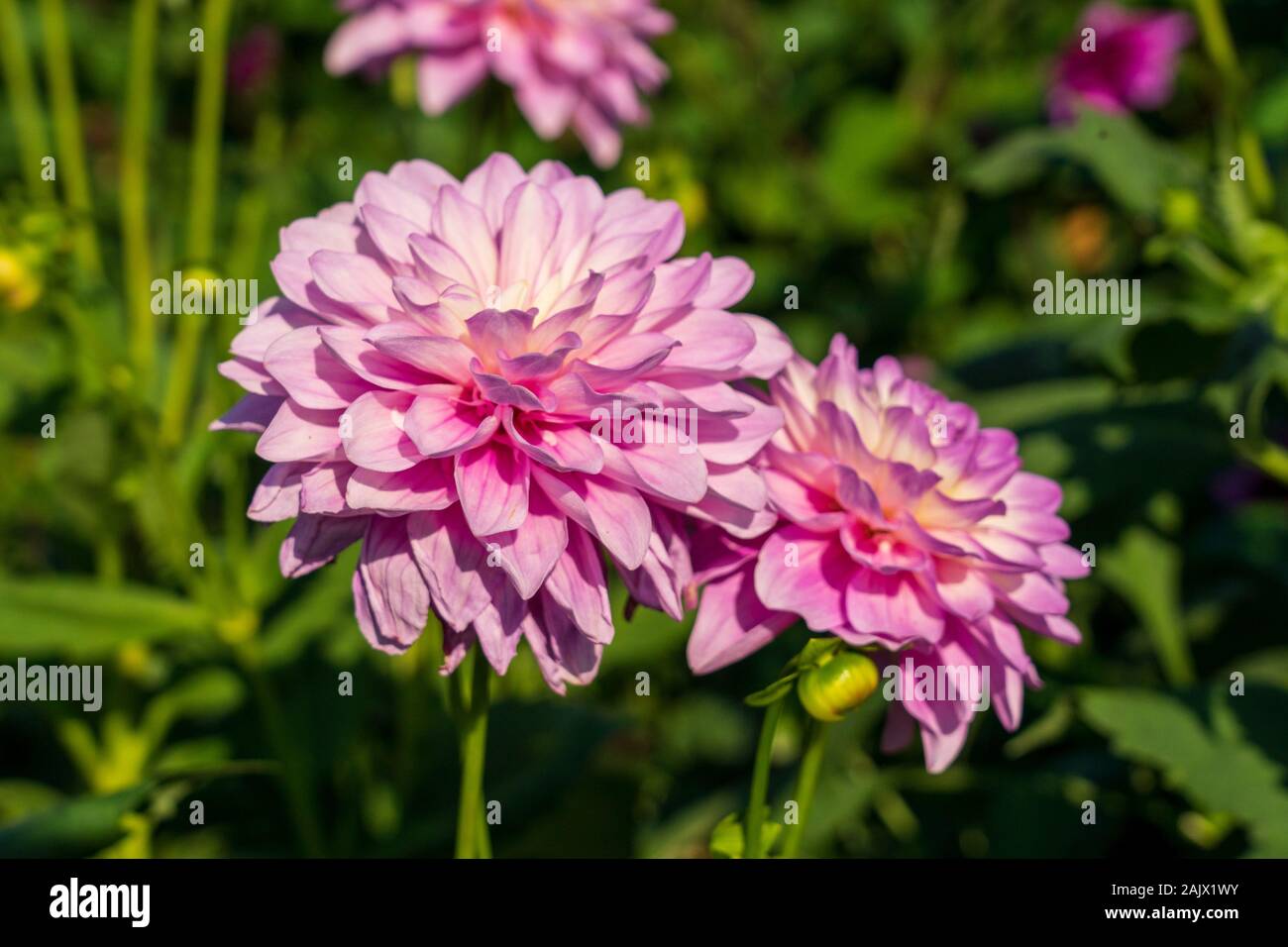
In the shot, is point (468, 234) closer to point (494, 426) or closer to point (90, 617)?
point (494, 426)

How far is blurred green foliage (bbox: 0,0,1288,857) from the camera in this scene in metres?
1.39

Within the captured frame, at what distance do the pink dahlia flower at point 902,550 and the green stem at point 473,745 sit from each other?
16 cm

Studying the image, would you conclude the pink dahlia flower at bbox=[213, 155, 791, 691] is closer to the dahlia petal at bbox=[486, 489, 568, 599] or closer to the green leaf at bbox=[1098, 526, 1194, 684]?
the dahlia petal at bbox=[486, 489, 568, 599]

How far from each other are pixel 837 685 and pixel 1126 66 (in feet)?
5.99

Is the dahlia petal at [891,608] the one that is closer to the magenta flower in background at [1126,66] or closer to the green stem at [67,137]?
the green stem at [67,137]

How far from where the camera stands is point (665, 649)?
174 centimetres

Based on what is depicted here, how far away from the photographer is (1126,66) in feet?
7.54

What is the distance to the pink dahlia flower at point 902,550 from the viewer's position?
929mm

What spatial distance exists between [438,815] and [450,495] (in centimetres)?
73

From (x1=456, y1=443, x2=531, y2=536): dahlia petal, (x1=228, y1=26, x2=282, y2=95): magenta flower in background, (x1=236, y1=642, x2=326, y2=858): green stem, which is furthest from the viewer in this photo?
(x1=228, y1=26, x2=282, y2=95): magenta flower in background

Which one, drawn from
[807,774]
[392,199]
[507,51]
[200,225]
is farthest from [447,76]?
[807,774]

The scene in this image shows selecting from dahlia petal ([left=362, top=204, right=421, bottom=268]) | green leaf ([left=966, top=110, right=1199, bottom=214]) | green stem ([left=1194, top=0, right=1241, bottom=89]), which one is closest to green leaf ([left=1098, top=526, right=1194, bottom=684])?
green leaf ([left=966, top=110, right=1199, bottom=214])

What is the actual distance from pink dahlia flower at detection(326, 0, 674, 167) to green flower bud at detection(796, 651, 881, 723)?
102 cm
